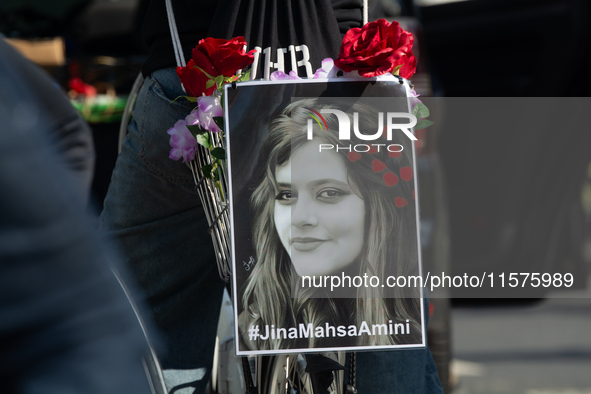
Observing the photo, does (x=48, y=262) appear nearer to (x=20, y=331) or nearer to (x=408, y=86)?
(x=20, y=331)

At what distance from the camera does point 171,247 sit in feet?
5.48

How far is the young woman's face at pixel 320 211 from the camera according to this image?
1.25 meters

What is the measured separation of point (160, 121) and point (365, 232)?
1.81 ft

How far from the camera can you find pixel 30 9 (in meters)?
4.09

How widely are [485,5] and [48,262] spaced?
4.51 m

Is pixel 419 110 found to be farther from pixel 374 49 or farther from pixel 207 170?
pixel 207 170

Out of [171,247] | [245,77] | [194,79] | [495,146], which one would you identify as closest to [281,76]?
[245,77]

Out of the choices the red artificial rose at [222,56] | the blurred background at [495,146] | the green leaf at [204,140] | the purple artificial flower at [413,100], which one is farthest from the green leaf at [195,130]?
the blurred background at [495,146]

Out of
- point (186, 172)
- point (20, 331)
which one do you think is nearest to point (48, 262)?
point (20, 331)

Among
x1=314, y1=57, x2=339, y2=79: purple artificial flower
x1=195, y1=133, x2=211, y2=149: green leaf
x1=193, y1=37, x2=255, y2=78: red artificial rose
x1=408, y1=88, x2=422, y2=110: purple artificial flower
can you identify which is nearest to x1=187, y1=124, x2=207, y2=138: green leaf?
x1=195, y1=133, x2=211, y2=149: green leaf

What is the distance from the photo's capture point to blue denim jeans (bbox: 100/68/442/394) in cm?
153

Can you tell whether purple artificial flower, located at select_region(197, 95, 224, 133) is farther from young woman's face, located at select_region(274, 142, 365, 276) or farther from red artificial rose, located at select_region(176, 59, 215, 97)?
young woman's face, located at select_region(274, 142, 365, 276)

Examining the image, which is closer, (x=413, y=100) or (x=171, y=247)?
(x=413, y=100)

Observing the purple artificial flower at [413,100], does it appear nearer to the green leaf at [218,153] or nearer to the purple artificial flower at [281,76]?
the purple artificial flower at [281,76]
